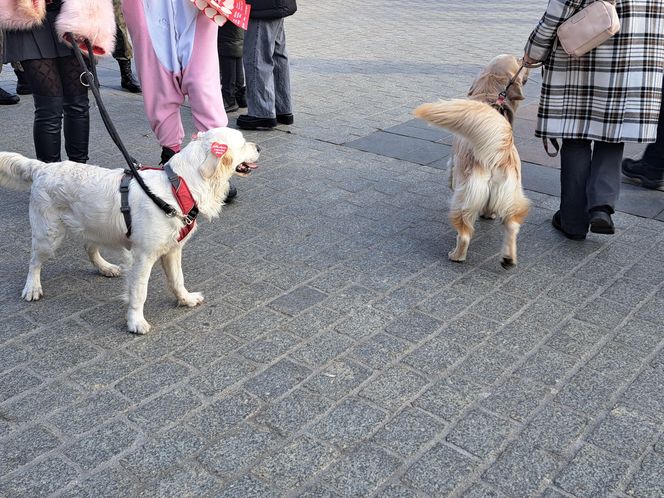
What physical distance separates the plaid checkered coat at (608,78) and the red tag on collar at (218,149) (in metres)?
2.32

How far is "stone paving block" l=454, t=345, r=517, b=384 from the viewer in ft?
11.1

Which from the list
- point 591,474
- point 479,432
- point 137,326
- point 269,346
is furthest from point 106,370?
point 591,474

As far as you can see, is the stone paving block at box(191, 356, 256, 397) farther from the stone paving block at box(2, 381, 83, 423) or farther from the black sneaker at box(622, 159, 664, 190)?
the black sneaker at box(622, 159, 664, 190)

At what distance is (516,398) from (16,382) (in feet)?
7.52

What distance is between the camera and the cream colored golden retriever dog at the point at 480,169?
4164 millimetres

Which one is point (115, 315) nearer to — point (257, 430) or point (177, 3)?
point (257, 430)

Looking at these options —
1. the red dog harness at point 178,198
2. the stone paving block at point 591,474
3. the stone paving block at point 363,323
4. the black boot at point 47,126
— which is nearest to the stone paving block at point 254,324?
the stone paving block at point 363,323

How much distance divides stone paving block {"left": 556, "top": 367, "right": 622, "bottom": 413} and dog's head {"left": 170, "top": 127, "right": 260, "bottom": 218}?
1.92 metres

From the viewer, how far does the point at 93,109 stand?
7832 millimetres

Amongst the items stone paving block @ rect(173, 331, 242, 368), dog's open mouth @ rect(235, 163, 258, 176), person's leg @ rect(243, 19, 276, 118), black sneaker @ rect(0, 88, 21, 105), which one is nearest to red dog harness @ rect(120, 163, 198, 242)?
dog's open mouth @ rect(235, 163, 258, 176)

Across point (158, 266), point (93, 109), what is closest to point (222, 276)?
point (158, 266)

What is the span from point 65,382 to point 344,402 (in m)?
1.30

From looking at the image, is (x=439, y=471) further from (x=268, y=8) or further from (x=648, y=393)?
(x=268, y=8)

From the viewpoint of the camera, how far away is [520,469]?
9.13 feet
